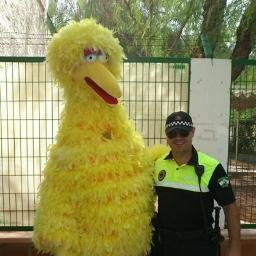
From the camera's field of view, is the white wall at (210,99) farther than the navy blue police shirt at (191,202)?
Yes

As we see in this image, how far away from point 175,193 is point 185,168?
163mm

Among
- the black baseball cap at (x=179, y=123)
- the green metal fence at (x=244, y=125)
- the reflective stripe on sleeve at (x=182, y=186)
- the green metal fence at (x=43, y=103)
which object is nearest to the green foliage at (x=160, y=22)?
the green metal fence at (x=244, y=125)

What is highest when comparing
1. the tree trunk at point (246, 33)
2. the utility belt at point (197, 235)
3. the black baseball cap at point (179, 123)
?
the tree trunk at point (246, 33)

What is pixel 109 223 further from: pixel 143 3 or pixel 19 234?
pixel 143 3

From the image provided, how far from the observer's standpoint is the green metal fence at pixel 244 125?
182 inches

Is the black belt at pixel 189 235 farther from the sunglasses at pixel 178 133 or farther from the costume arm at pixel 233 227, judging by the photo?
the sunglasses at pixel 178 133

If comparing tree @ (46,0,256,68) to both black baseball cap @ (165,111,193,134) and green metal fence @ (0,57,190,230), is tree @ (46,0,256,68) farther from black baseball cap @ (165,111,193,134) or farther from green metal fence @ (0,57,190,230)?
black baseball cap @ (165,111,193,134)

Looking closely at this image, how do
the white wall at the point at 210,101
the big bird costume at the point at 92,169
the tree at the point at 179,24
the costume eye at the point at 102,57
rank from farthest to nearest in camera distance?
1. the tree at the point at 179,24
2. the white wall at the point at 210,101
3. the costume eye at the point at 102,57
4. the big bird costume at the point at 92,169

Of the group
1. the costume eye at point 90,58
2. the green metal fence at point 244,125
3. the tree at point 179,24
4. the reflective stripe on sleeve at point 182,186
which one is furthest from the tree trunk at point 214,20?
the reflective stripe on sleeve at point 182,186

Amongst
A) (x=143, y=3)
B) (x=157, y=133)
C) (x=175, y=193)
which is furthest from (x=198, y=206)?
(x=143, y=3)

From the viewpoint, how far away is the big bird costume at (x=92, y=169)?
2863 millimetres

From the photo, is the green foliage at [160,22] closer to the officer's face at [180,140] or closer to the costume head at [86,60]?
the costume head at [86,60]

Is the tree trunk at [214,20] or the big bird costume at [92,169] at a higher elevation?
the tree trunk at [214,20]

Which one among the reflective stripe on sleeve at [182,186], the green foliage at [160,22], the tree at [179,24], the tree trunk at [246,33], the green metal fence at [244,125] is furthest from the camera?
the green foliage at [160,22]
